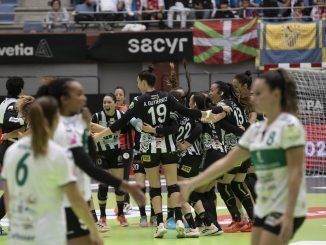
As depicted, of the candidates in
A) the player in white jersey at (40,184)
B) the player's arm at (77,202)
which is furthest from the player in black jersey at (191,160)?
the player in white jersey at (40,184)

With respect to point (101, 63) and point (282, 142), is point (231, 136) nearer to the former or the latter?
point (282, 142)

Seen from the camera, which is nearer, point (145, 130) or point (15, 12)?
point (145, 130)

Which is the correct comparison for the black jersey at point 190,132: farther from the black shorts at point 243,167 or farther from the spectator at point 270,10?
the spectator at point 270,10

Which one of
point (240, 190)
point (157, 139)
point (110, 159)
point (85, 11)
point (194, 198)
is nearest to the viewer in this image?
point (157, 139)

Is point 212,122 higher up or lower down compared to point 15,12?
lower down

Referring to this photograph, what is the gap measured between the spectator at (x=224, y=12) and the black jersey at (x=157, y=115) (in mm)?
17095

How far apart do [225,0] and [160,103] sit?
17.9 meters

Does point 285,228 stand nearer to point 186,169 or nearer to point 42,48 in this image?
point 186,169

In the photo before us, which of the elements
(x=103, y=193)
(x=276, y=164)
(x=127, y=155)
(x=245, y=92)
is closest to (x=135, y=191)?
(x=276, y=164)

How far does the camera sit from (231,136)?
42.8 feet

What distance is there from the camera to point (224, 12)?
2917 centimetres

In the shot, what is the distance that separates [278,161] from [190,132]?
6.44 metres

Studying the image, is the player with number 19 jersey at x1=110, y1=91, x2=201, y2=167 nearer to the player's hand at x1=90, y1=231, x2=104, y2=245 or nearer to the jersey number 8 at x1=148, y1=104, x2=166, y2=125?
the jersey number 8 at x1=148, y1=104, x2=166, y2=125

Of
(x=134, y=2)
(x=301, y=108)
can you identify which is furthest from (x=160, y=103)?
(x=134, y=2)
